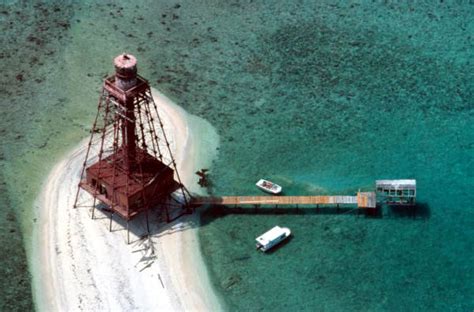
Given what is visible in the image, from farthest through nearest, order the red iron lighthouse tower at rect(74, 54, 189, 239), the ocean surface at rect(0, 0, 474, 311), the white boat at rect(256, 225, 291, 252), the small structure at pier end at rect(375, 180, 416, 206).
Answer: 1. the small structure at pier end at rect(375, 180, 416, 206)
2. the white boat at rect(256, 225, 291, 252)
3. the ocean surface at rect(0, 0, 474, 311)
4. the red iron lighthouse tower at rect(74, 54, 189, 239)

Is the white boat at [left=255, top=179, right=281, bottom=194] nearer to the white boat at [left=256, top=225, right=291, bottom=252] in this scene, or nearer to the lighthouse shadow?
the white boat at [left=256, top=225, right=291, bottom=252]

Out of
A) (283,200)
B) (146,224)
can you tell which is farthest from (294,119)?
(146,224)

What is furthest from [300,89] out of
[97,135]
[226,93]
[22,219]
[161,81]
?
[22,219]

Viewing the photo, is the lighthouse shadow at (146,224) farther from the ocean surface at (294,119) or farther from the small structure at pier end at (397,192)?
the small structure at pier end at (397,192)

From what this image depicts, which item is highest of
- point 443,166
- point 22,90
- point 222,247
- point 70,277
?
point 22,90

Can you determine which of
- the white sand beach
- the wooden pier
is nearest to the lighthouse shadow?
the white sand beach

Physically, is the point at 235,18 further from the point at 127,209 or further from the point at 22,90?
the point at 127,209

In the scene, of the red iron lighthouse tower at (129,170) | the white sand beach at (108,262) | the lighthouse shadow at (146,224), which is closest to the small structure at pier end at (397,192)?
the white sand beach at (108,262)
